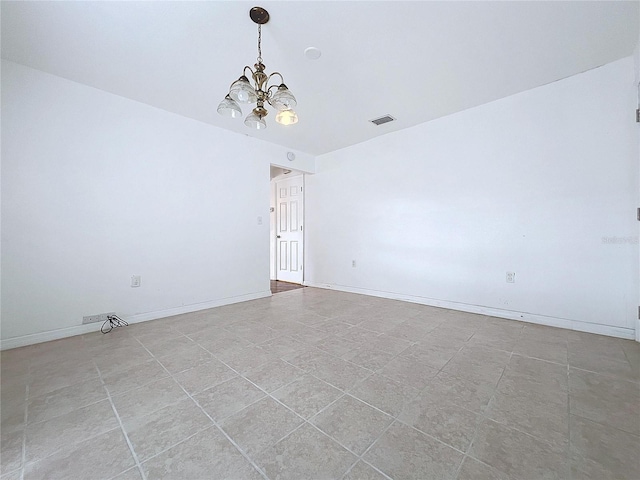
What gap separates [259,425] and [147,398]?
0.75 metres

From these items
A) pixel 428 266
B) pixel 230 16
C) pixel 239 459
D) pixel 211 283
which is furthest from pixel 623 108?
pixel 211 283

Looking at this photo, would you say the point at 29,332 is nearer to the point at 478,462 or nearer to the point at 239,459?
the point at 239,459

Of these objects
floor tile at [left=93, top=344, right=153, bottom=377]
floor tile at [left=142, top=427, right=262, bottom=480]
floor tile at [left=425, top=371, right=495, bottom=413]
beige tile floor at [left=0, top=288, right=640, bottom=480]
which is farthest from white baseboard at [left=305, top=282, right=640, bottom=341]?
floor tile at [left=93, top=344, right=153, bottom=377]

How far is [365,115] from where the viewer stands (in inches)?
129

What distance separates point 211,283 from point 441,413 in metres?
3.09

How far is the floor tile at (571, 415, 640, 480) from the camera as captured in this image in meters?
0.97

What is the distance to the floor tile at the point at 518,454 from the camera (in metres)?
0.98

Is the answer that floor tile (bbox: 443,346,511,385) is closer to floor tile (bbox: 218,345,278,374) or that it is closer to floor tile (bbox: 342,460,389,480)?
floor tile (bbox: 342,460,389,480)

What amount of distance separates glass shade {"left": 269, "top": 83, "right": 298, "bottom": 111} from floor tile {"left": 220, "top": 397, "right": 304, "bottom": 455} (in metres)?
1.97

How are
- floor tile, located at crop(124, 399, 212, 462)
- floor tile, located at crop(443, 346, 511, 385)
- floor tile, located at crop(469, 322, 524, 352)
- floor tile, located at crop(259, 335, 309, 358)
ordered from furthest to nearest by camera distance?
floor tile, located at crop(469, 322, 524, 352), floor tile, located at crop(259, 335, 309, 358), floor tile, located at crop(443, 346, 511, 385), floor tile, located at crop(124, 399, 212, 462)

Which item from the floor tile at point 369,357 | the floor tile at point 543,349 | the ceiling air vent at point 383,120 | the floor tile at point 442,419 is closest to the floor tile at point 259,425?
the floor tile at point 442,419

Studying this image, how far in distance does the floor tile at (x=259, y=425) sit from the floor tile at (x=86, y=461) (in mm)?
412

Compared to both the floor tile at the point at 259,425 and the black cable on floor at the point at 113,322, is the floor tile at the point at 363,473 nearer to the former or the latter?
the floor tile at the point at 259,425

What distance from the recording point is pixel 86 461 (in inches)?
41.1
